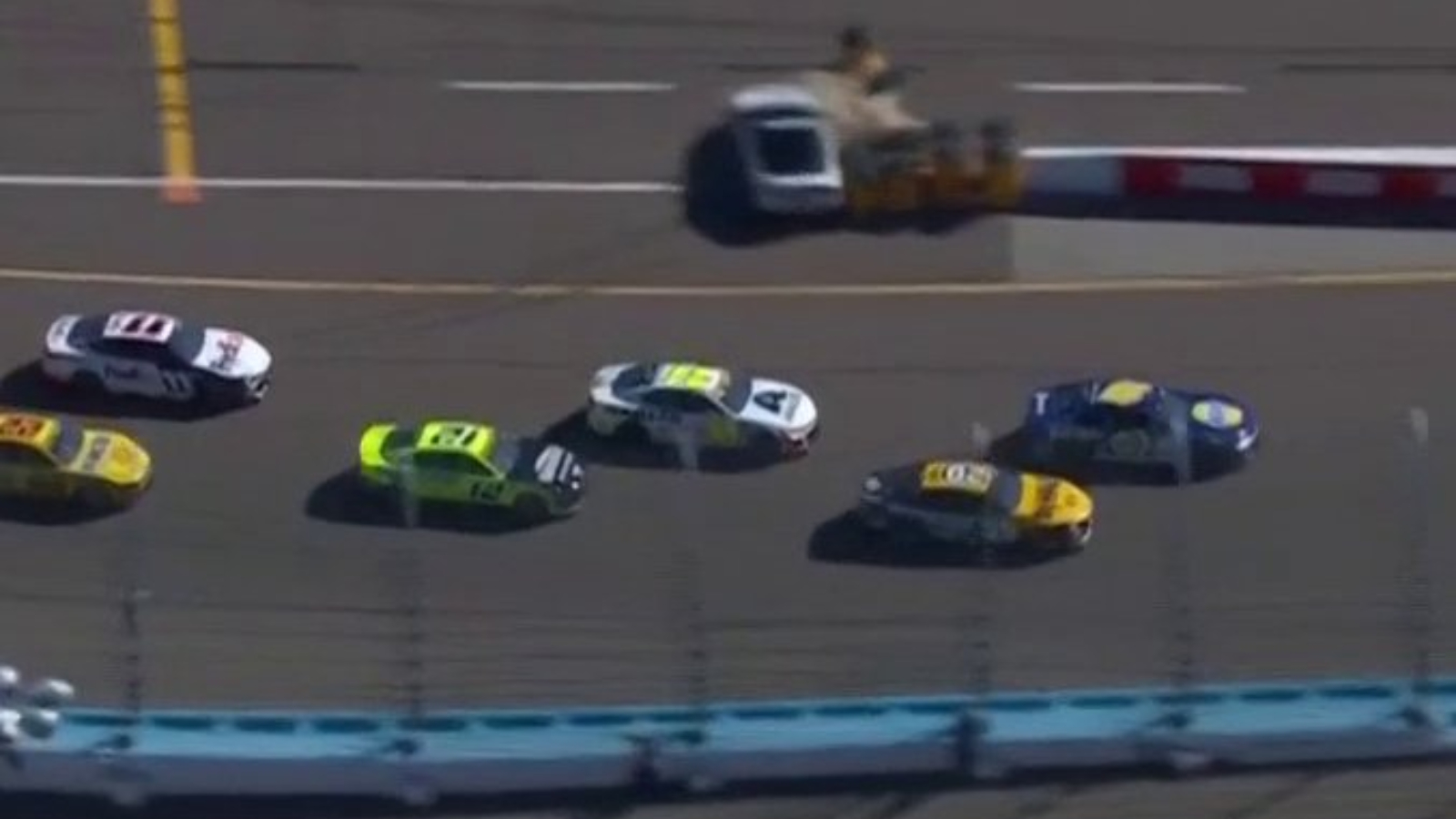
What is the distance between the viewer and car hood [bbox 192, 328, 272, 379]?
3078cm

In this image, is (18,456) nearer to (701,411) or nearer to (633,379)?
(633,379)

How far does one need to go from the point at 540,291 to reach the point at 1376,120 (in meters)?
7.10

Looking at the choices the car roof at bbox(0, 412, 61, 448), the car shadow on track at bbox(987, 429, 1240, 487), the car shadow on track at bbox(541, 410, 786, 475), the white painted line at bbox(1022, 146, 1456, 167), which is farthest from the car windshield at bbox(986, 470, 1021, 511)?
the car roof at bbox(0, 412, 61, 448)

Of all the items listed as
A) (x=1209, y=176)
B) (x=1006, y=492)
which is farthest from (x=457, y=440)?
(x=1209, y=176)

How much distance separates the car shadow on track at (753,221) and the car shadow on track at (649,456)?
9.83ft

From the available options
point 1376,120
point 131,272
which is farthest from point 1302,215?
point 131,272

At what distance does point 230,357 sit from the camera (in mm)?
30891

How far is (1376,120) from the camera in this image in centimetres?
3459

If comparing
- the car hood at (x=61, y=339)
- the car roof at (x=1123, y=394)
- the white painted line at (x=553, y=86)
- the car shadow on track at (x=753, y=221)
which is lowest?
the car roof at (x=1123, y=394)

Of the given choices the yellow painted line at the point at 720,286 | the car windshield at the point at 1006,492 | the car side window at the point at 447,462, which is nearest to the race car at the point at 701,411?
the car side window at the point at 447,462

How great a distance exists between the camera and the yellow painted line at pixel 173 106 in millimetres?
33656

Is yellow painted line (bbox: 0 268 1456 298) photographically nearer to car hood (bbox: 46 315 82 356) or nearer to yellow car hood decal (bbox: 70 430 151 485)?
car hood (bbox: 46 315 82 356)

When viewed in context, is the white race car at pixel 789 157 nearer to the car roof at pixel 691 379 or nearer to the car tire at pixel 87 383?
the car roof at pixel 691 379

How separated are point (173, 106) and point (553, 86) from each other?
3076 mm
